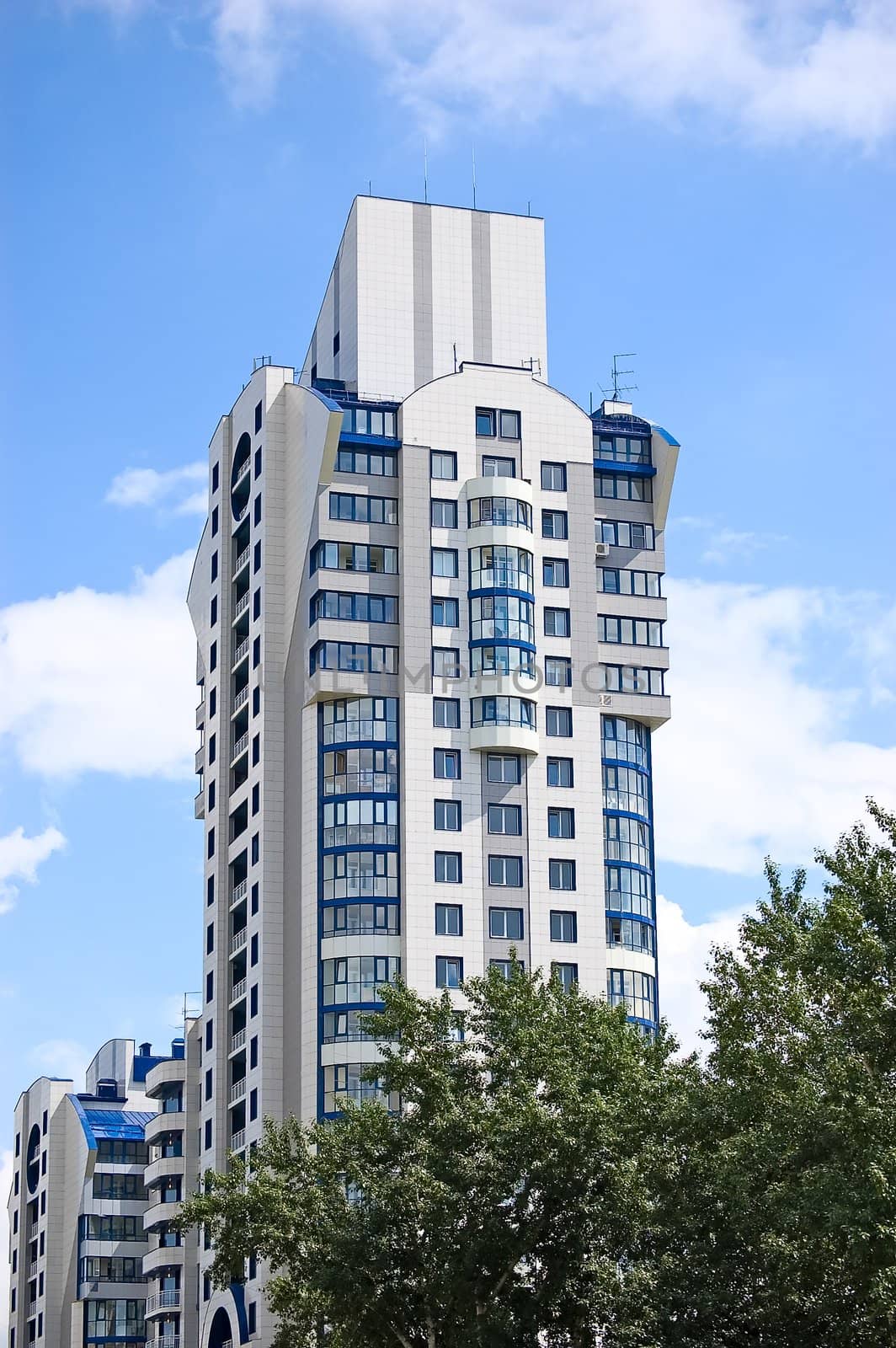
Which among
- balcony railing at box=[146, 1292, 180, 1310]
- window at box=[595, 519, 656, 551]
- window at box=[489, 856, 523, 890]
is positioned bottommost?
balcony railing at box=[146, 1292, 180, 1310]

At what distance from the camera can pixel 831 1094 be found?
43250mm

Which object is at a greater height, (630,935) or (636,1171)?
(630,935)

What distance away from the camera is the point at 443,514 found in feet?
312

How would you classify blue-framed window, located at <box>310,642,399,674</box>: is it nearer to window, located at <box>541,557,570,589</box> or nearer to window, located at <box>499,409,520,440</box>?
window, located at <box>541,557,570,589</box>

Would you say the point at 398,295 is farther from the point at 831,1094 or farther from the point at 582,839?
the point at 831,1094

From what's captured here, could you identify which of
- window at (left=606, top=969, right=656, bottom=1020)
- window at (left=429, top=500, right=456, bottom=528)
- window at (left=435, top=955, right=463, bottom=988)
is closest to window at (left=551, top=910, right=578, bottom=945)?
window at (left=606, top=969, right=656, bottom=1020)

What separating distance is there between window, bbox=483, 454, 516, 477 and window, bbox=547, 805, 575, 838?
54.5 ft

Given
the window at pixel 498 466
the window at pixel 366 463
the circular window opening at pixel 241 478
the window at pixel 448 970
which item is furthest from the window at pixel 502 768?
the circular window opening at pixel 241 478

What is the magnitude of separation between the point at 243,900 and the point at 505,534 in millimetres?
22287

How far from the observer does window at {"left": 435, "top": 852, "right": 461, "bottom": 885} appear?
89.9 meters

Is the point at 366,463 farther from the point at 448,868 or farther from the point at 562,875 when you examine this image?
the point at 562,875

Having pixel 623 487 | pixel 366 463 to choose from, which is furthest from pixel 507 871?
pixel 623 487

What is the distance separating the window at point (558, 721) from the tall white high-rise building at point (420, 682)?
14cm

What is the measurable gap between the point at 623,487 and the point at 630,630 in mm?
7883
